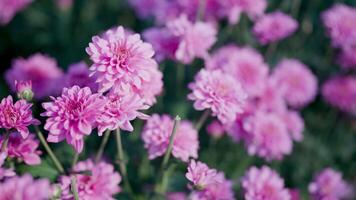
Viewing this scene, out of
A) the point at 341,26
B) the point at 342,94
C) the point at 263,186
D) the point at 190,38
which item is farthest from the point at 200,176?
the point at 342,94

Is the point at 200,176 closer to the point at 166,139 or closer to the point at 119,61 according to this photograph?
the point at 166,139

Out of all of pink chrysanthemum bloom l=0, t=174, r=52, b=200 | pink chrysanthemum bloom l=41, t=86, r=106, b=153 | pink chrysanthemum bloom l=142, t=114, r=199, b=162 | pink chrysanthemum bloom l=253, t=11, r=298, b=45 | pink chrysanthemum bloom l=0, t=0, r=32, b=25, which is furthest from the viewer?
pink chrysanthemum bloom l=0, t=0, r=32, b=25

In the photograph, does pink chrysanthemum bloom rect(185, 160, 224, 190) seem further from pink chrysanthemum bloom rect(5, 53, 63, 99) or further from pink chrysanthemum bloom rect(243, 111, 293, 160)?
pink chrysanthemum bloom rect(5, 53, 63, 99)

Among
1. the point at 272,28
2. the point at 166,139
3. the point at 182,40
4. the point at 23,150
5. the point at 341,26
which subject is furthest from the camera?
the point at 341,26

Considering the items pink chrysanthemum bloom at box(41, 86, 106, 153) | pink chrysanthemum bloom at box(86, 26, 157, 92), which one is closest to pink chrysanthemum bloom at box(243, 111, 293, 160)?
pink chrysanthemum bloom at box(86, 26, 157, 92)

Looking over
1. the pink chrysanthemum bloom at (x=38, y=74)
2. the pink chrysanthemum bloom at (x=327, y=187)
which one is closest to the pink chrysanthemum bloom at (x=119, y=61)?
the pink chrysanthemum bloom at (x=38, y=74)

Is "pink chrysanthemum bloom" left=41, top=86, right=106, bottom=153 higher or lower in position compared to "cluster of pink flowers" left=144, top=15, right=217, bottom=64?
lower

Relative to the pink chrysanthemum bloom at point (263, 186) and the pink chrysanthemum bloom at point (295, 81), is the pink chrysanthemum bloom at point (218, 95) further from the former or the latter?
the pink chrysanthemum bloom at point (295, 81)
